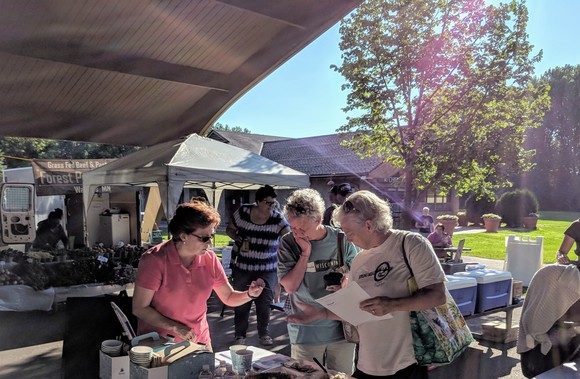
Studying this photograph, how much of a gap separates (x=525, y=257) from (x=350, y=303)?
26.2ft

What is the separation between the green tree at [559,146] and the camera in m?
45.8

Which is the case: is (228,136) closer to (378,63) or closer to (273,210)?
(378,63)

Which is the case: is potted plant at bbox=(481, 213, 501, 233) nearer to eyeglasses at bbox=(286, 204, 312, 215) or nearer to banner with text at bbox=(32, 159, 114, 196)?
banner with text at bbox=(32, 159, 114, 196)

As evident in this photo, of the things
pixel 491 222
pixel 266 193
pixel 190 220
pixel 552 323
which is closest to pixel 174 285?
pixel 190 220

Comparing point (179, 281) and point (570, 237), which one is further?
point (570, 237)

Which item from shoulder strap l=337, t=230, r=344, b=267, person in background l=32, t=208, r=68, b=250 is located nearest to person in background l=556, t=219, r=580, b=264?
shoulder strap l=337, t=230, r=344, b=267

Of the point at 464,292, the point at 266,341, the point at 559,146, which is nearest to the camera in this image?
the point at 464,292

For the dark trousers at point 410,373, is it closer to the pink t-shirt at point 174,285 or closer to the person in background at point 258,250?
the pink t-shirt at point 174,285

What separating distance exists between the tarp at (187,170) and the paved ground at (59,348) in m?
1.82

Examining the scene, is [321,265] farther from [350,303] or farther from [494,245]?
[494,245]

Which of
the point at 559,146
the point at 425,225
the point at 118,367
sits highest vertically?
the point at 559,146

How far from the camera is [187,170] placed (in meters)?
5.68

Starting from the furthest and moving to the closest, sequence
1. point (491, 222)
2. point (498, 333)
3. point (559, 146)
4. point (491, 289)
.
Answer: point (559, 146) < point (491, 222) < point (498, 333) < point (491, 289)

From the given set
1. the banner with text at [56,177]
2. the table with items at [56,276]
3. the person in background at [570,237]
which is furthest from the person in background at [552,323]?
the banner with text at [56,177]
